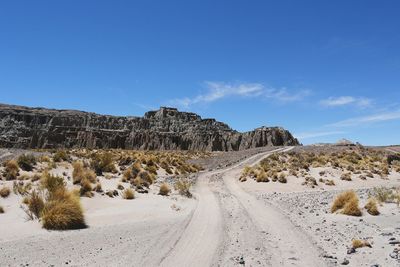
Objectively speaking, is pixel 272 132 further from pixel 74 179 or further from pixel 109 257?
pixel 109 257

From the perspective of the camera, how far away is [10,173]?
2102 cm

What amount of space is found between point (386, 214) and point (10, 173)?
702 inches

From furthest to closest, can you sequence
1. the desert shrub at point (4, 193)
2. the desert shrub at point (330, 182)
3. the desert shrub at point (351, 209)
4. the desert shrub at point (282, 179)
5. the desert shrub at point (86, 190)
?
the desert shrub at point (330, 182) < the desert shrub at point (282, 179) < the desert shrub at point (86, 190) < the desert shrub at point (4, 193) < the desert shrub at point (351, 209)

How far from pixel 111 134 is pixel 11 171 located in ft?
386

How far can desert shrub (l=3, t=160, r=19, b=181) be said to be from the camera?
20.9 m

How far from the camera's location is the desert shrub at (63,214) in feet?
35.9

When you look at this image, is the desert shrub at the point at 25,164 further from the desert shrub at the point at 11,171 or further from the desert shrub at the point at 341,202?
the desert shrub at the point at 341,202

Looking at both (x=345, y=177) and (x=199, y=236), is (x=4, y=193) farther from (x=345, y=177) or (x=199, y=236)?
(x=345, y=177)

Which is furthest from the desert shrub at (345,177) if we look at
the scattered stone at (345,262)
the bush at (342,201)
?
the scattered stone at (345,262)

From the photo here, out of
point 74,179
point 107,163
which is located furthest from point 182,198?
point 107,163

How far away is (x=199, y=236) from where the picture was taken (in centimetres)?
1088

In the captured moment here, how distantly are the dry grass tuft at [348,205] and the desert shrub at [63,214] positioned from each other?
9.28 metres

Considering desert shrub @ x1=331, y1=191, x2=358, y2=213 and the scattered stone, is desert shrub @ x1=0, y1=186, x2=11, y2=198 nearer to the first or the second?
desert shrub @ x1=331, y1=191, x2=358, y2=213

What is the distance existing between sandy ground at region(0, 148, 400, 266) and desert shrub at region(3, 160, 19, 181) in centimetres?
567
